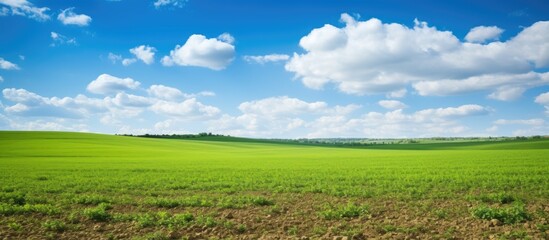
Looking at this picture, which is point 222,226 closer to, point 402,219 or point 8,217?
point 402,219

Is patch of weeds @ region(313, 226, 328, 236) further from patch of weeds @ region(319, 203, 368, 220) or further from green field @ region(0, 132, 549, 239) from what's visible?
patch of weeds @ region(319, 203, 368, 220)

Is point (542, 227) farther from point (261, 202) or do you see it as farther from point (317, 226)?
point (261, 202)

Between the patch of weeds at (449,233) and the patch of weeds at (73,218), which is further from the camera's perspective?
the patch of weeds at (73,218)

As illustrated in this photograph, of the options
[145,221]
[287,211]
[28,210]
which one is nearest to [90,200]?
[28,210]

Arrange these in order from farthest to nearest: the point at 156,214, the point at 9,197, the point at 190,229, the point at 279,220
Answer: the point at 9,197
the point at 156,214
the point at 279,220
the point at 190,229

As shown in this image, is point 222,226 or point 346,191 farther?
point 346,191

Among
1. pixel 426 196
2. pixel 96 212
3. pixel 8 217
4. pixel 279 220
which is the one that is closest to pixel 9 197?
pixel 8 217

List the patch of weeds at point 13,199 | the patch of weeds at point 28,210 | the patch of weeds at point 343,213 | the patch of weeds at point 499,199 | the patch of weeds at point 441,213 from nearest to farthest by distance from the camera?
1. the patch of weeds at point 441,213
2. the patch of weeds at point 343,213
3. the patch of weeds at point 28,210
4. the patch of weeds at point 499,199
5. the patch of weeds at point 13,199

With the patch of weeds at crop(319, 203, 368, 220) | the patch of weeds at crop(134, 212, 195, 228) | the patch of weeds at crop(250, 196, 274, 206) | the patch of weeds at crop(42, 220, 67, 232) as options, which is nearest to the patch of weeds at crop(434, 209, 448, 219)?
the patch of weeds at crop(319, 203, 368, 220)

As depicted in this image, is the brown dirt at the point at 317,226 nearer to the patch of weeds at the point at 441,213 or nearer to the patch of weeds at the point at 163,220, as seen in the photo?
the patch of weeds at the point at 441,213

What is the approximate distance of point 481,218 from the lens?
44.0ft

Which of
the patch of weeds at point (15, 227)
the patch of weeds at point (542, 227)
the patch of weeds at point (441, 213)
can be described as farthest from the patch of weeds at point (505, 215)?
the patch of weeds at point (15, 227)

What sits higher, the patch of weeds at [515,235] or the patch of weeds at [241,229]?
the patch of weeds at [515,235]

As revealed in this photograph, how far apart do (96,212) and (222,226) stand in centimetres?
539
